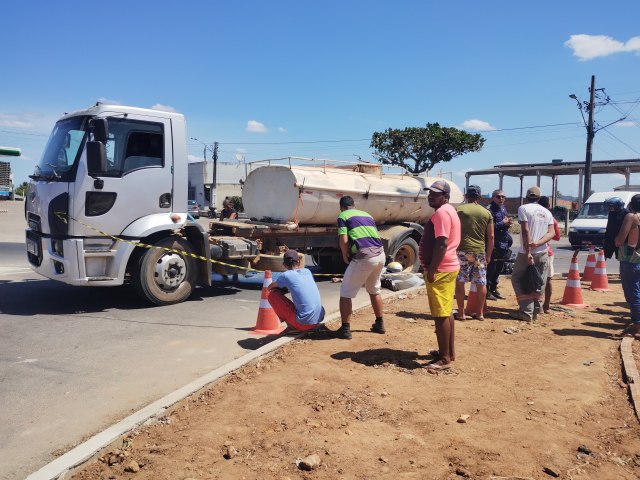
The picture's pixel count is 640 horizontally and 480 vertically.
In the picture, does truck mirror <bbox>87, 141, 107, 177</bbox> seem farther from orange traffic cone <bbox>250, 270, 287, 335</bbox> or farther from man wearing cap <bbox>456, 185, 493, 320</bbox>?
man wearing cap <bbox>456, 185, 493, 320</bbox>

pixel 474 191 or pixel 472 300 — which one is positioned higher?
pixel 474 191

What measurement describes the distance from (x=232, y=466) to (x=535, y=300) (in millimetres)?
5432

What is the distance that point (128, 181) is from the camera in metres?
7.55

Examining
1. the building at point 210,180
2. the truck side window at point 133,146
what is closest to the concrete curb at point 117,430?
the truck side window at point 133,146

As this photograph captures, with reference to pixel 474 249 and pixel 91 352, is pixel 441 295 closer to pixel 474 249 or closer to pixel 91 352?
pixel 474 249

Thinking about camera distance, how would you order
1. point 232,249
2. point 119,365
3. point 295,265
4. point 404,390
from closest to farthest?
point 404,390 < point 119,365 < point 295,265 < point 232,249

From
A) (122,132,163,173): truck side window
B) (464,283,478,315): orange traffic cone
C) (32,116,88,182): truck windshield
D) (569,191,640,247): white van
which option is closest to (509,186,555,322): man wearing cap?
(464,283,478,315): orange traffic cone

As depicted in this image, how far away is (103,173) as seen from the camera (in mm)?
7332

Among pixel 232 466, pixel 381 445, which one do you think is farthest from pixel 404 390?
pixel 232 466

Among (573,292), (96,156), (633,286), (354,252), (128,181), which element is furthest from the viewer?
(573,292)

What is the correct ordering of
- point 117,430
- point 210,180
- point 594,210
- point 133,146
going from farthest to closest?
point 210,180 < point 594,210 < point 133,146 < point 117,430

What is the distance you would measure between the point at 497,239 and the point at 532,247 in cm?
161

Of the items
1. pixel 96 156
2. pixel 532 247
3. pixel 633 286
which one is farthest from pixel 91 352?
pixel 633 286

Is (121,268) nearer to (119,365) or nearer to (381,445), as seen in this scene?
(119,365)
